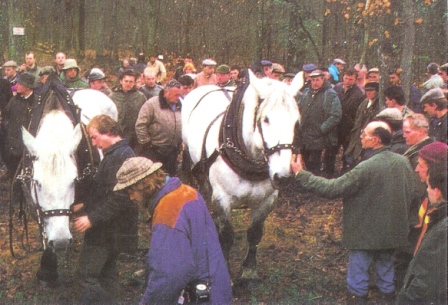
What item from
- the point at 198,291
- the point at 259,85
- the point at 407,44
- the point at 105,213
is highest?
the point at 407,44

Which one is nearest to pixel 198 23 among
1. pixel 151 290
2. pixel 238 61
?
pixel 238 61

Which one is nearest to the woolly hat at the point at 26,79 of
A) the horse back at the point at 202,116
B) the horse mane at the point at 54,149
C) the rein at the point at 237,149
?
the horse back at the point at 202,116

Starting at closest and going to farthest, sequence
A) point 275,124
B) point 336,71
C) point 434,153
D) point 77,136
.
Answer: point 434,153, point 77,136, point 275,124, point 336,71

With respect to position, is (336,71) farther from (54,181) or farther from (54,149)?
(54,181)

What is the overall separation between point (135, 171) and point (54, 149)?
1.64 m

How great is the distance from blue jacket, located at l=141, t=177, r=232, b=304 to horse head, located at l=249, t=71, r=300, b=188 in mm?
1756

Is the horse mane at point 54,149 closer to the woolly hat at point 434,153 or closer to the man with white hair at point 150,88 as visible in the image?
the woolly hat at point 434,153

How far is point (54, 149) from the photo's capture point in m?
4.90

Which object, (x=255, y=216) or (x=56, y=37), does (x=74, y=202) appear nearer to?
(x=255, y=216)

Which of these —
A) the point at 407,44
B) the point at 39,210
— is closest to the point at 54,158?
the point at 39,210

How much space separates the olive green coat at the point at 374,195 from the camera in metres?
4.80

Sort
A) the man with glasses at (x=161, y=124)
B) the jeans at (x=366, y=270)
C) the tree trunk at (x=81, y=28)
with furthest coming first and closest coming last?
the tree trunk at (x=81, y=28), the man with glasses at (x=161, y=124), the jeans at (x=366, y=270)

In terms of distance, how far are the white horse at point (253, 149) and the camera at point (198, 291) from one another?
193cm

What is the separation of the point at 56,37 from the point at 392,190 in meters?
22.7
